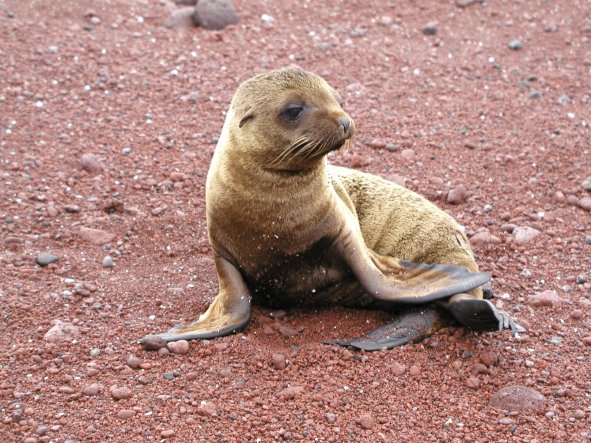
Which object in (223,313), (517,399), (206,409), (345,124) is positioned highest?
(345,124)

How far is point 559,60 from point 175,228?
490cm

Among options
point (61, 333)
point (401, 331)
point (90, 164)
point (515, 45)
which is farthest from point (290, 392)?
point (515, 45)

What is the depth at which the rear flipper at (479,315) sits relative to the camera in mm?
5102

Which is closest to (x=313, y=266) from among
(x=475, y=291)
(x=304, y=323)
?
(x=304, y=323)

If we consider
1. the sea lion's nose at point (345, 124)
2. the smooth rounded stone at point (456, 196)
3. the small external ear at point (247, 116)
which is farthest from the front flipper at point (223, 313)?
the smooth rounded stone at point (456, 196)

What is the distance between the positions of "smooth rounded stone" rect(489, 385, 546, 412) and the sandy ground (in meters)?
0.03

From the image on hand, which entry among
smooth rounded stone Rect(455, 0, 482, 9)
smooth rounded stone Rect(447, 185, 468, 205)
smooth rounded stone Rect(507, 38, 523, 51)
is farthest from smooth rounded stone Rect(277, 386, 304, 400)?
smooth rounded stone Rect(455, 0, 482, 9)

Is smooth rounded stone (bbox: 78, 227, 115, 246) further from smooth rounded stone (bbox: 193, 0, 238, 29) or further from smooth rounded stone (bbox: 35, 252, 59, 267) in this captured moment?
smooth rounded stone (bbox: 193, 0, 238, 29)

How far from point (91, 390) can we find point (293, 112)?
1.80 meters

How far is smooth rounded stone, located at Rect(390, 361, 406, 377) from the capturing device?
4.95 metres

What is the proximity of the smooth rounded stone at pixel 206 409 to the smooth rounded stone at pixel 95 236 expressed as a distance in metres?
2.12

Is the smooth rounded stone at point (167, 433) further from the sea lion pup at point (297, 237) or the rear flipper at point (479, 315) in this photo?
the rear flipper at point (479, 315)

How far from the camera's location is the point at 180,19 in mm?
9695

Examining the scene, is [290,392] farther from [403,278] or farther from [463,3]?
[463,3]
